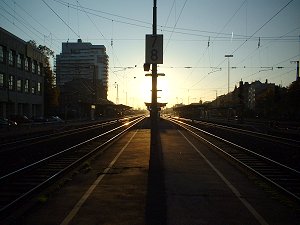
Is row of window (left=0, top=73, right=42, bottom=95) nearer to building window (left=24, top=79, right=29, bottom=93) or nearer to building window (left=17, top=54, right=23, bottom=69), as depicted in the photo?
building window (left=24, top=79, right=29, bottom=93)

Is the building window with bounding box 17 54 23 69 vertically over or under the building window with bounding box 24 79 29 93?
over

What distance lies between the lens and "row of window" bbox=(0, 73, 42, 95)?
202 feet

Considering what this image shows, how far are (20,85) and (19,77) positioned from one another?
1.45 m

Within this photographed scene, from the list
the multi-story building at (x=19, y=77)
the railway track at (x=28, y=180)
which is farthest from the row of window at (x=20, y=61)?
the railway track at (x=28, y=180)

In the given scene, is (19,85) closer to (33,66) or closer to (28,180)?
(33,66)

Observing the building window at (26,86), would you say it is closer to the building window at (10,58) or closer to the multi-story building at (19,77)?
the multi-story building at (19,77)

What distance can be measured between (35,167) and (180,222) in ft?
28.3

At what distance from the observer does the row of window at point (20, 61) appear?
62.0m

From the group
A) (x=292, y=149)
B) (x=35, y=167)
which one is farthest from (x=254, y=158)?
(x=35, y=167)

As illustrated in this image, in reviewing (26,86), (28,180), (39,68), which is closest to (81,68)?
(39,68)

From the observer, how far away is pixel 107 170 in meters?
15.0

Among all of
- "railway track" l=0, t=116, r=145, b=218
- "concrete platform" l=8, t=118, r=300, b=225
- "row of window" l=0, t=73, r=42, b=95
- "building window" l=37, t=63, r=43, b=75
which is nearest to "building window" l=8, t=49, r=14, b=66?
"row of window" l=0, t=73, r=42, b=95

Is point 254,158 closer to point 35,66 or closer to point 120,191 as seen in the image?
point 120,191

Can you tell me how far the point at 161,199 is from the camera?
10.0m
